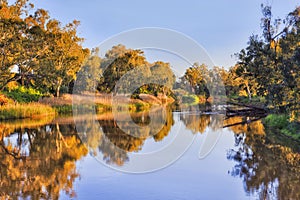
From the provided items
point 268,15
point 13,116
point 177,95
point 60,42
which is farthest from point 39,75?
point 177,95

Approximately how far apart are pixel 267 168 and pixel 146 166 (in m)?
4.36

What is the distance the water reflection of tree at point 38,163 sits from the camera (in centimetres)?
939

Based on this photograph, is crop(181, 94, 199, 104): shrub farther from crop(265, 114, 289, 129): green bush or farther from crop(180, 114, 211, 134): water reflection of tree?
crop(265, 114, 289, 129): green bush

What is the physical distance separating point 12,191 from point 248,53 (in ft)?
82.4

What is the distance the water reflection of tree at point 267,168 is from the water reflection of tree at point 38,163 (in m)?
5.25

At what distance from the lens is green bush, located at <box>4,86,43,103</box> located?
39781 millimetres

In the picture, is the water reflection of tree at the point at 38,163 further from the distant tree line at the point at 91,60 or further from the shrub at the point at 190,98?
the shrub at the point at 190,98

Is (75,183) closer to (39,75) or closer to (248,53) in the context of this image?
(248,53)

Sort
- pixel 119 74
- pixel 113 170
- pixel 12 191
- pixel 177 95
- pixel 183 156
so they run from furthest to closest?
pixel 177 95
pixel 119 74
pixel 183 156
pixel 113 170
pixel 12 191

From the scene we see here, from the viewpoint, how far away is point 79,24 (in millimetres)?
47938

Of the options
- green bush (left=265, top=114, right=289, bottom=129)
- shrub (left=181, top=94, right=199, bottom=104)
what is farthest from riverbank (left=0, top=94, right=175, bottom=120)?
shrub (left=181, top=94, right=199, bottom=104)

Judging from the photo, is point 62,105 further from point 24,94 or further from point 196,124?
point 196,124

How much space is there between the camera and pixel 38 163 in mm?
12836

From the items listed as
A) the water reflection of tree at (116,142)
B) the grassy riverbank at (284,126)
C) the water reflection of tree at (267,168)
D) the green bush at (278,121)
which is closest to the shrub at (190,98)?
the grassy riverbank at (284,126)
